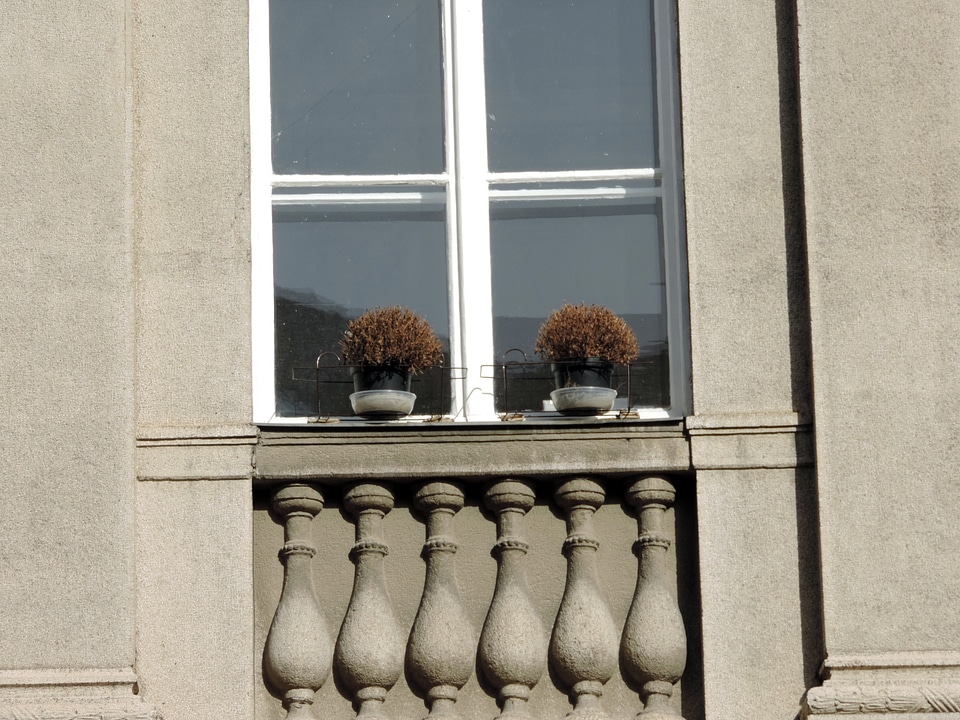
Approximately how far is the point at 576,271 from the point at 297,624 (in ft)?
6.73

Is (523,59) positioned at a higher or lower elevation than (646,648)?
higher

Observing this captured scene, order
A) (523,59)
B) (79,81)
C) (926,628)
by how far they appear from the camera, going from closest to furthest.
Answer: (926,628) < (79,81) < (523,59)

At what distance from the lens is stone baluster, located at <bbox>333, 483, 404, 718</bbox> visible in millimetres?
8273

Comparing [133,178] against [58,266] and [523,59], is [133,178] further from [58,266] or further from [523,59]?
[523,59]

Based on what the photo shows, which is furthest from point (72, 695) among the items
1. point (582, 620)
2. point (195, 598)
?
point (582, 620)

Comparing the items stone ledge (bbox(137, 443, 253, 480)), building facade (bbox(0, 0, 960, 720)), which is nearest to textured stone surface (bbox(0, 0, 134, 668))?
building facade (bbox(0, 0, 960, 720))

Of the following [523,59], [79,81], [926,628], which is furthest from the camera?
[523,59]

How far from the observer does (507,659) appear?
829 cm

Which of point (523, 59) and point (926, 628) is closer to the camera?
point (926, 628)

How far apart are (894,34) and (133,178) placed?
131 inches

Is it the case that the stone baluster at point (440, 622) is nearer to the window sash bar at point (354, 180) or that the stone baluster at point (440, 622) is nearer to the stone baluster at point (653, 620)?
the stone baluster at point (653, 620)

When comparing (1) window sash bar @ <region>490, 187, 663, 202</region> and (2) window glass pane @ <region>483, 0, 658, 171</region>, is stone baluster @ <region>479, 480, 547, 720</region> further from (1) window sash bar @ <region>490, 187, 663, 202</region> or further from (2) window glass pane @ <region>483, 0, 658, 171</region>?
(2) window glass pane @ <region>483, 0, 658, 171</region>

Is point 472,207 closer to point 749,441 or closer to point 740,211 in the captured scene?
point 740,211

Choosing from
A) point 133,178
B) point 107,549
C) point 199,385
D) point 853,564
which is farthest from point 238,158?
point 853,564
